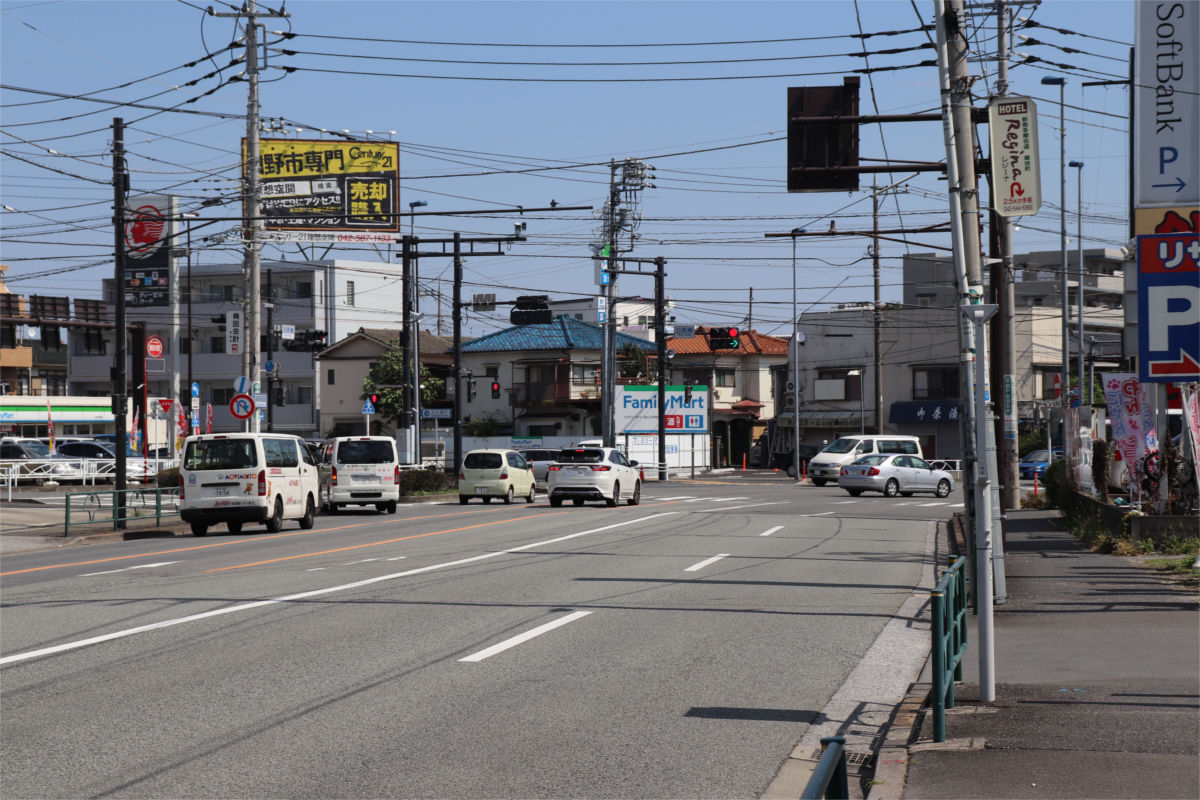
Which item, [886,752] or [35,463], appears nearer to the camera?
[886,752]

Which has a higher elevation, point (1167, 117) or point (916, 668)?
point (1167, 117)

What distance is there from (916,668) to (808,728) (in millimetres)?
2685

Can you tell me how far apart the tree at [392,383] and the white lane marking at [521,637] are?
204ft

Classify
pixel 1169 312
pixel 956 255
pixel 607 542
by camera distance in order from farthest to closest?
pixel 607 542, pixel 1169 312, pixel 956 255

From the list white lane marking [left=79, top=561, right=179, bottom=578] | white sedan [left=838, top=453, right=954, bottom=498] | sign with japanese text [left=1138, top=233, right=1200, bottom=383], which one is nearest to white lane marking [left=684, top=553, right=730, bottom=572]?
sign with japanese text [left=1138, top=233, right=1200, bottom=383]

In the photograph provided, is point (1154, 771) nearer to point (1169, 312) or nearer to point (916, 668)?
point (916, 668)

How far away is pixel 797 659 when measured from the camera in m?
10.2

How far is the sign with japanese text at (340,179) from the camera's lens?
44219 mm

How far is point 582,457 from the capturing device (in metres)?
35.7

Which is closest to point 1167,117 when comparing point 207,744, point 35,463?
point 207,744

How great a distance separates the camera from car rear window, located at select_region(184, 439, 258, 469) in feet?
82.5

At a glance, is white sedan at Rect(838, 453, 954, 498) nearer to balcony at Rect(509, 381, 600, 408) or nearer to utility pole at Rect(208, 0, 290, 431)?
utility pole at Rect(208, 0, 290, 431)

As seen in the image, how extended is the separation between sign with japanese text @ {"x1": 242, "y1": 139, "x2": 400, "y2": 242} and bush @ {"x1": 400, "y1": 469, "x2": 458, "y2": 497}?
27.8 ft

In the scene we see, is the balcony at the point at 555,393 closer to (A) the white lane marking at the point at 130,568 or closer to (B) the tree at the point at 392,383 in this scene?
(B) the tree at the point at 392,383
